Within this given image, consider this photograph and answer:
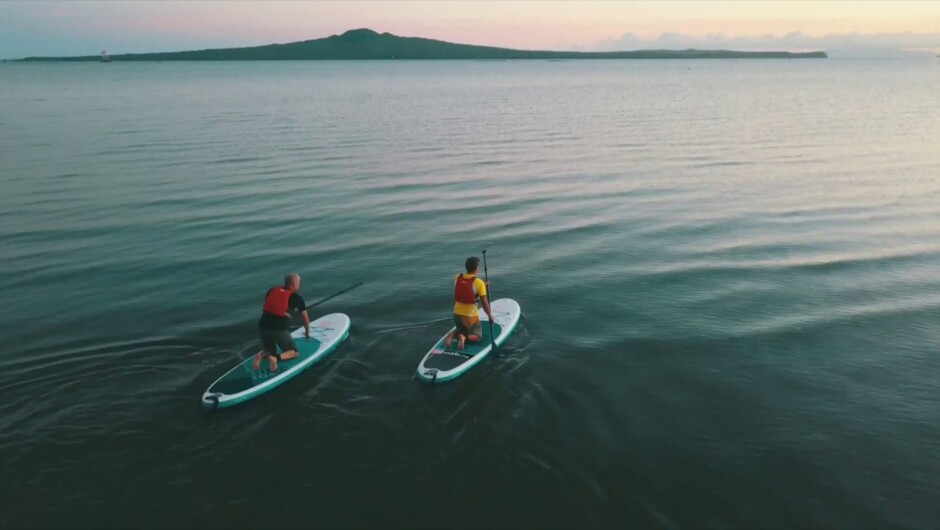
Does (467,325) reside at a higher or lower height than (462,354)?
higher

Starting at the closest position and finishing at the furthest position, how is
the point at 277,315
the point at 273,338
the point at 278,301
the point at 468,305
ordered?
the point at 278,301 → the point at 277,315 → the point at 273,338 → the point at 468,305

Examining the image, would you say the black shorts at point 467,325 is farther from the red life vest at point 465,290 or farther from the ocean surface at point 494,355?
the ocean surface at point 494,355

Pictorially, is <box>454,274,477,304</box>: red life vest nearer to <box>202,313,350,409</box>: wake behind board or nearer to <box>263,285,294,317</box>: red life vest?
<box>202,313,350,409</box>: wake behind board

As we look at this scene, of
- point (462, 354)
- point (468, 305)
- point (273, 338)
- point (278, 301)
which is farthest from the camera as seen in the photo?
point (468, 305)

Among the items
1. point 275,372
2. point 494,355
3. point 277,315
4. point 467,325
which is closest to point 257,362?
point 275,372

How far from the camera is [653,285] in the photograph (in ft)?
58.9

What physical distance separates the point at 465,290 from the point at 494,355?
160cm

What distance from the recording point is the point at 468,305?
13.8 meters

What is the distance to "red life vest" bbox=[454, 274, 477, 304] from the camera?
13.5 metres

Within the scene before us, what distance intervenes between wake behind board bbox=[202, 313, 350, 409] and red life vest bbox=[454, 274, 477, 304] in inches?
113

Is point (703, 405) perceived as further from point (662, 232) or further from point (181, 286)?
point (181, 286)

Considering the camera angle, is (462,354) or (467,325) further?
(467,325)

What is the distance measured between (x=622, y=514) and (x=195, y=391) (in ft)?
26.8

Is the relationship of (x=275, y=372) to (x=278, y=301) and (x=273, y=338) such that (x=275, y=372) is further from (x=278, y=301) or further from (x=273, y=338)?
(x=278, y=301)
